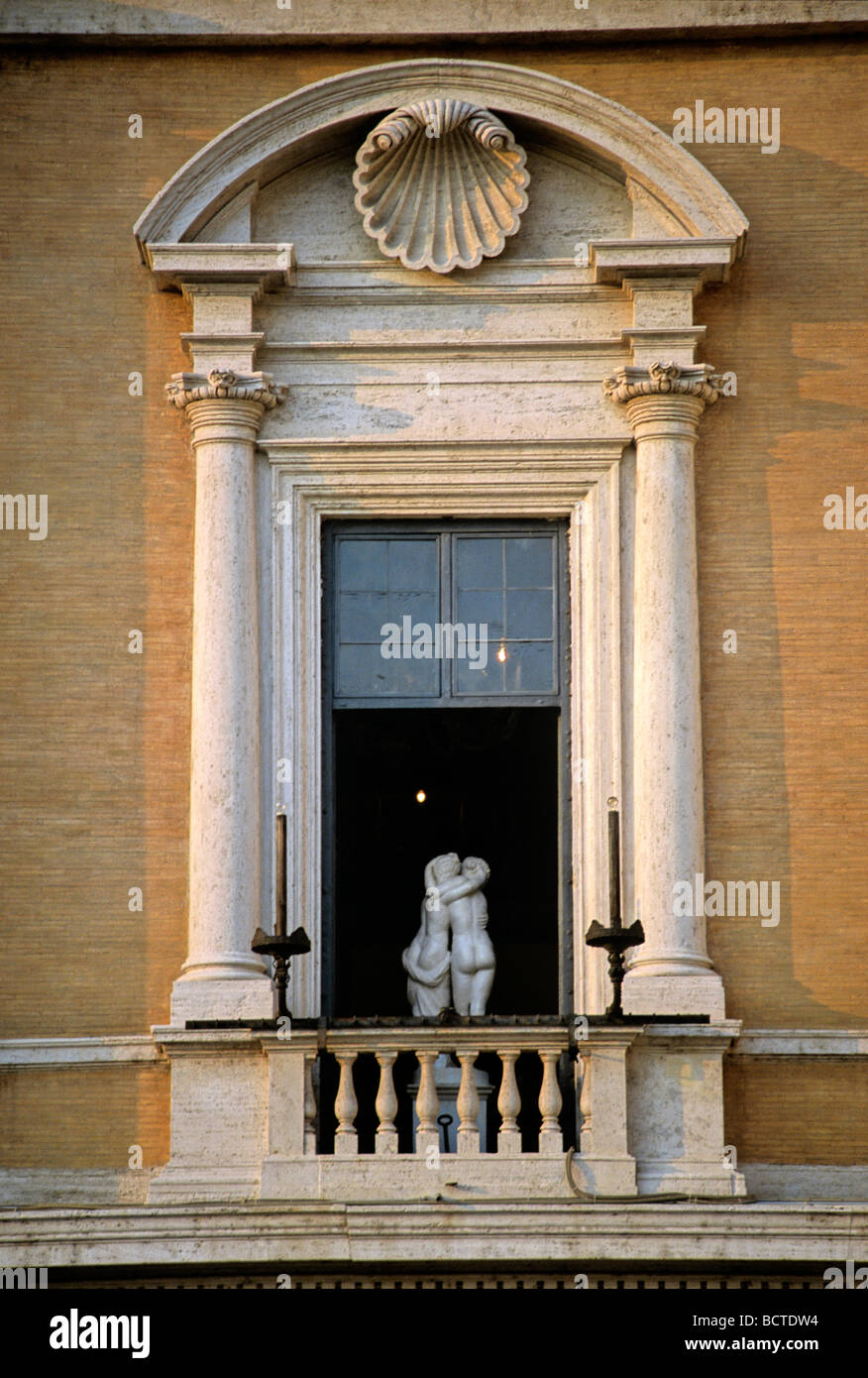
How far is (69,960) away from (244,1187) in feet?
5.83

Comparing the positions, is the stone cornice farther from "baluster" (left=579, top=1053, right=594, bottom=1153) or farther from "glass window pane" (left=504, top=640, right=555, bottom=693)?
"baluster" (left=579, top=1053, right=594, bottom=1153)

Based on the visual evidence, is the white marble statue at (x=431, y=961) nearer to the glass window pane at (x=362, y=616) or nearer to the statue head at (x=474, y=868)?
the statue head at (x=474, y=868)

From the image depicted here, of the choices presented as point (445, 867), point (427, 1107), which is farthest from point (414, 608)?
point (427, 1107)

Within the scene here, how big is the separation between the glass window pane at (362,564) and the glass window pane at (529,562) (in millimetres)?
735

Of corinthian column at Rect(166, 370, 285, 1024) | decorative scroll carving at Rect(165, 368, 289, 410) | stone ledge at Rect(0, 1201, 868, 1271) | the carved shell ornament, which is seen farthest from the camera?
the carved shell ornament

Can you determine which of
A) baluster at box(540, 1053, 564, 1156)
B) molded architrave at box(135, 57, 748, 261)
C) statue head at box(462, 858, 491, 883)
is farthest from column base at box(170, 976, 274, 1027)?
molded architrave at box(135, 57, 748, 261)

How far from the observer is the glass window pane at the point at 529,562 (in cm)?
1708

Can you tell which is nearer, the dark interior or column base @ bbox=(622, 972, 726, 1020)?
column base @ bbox=(622, 972, 726, 1020)

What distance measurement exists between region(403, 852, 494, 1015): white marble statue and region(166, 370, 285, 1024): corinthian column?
3.03ft

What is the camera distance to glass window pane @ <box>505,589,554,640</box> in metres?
17.0

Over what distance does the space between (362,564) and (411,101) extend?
9.06ft

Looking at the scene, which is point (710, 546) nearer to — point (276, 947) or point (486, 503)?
point (486, 503)

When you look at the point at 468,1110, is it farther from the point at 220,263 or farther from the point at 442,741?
the point at 442,741

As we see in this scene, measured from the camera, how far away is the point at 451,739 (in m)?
20.3
